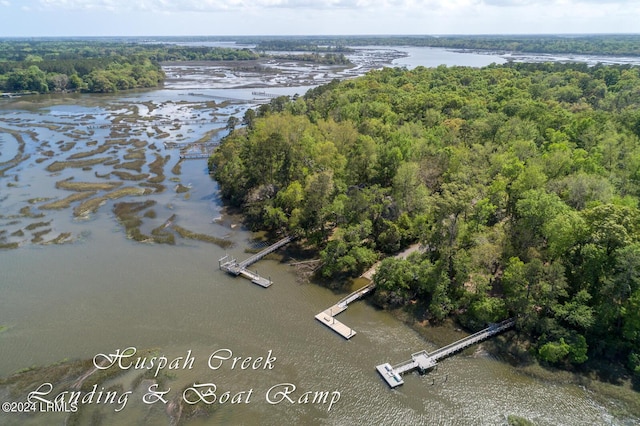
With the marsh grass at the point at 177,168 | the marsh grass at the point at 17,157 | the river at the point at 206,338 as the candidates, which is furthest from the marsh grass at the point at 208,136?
the marsh grass at the point at 17,157

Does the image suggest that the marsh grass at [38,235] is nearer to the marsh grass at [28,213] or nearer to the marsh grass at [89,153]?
the marsh grass at [28,213]

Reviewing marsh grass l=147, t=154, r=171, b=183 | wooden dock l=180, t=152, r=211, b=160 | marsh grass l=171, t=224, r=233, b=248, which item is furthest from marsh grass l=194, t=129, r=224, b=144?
marsh grass l=171, t=224, r=233, b=248

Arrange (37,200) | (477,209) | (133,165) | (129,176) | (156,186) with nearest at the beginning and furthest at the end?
(477,209) → (37,200) → (156,186) → (129,176) → (133,165)

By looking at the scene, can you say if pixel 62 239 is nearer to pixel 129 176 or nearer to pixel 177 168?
pixel 129 176

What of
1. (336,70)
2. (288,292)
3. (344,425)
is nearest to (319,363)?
(344,425)

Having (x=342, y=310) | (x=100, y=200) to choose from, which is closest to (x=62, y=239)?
(x=100, y=200)

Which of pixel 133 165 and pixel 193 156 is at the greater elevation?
pixel 193 156

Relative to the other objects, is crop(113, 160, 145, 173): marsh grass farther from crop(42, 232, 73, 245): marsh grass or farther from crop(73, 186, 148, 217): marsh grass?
crop(42, 232, 73, 245): marsh grass
